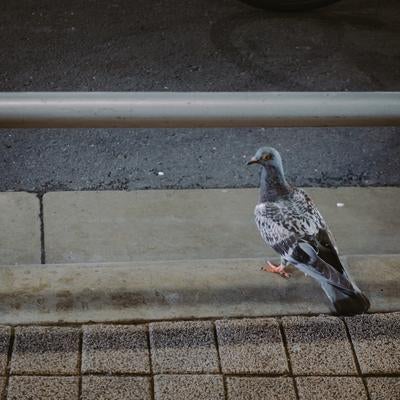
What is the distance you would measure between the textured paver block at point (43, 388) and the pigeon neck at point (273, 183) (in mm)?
1060

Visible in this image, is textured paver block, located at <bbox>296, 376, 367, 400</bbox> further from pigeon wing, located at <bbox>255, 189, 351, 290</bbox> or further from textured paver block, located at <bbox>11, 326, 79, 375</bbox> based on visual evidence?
textured paver block, located at <bbox>11, 326, 79, 375</bbox>

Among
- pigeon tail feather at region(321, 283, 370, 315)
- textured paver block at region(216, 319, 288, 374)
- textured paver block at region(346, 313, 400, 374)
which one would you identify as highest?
pigeon tail feather at region(321, 283, 370, 315)

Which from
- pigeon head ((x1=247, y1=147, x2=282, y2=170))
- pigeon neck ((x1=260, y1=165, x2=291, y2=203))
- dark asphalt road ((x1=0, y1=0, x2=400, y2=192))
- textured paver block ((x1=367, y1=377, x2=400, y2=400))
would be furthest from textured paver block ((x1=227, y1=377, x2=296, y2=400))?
dark asphalt road ((x1=0, y1=0, x2=400, y2=192))

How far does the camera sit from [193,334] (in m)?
3.03

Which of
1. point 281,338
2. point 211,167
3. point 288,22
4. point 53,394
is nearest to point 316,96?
point 281,338

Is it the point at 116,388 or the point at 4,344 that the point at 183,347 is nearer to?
the point at 116,388

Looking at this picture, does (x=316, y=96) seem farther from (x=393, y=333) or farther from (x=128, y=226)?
(x=128, y=226)

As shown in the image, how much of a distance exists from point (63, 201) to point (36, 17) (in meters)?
2.16

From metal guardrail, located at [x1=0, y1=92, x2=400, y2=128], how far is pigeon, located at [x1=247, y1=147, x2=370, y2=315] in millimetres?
533

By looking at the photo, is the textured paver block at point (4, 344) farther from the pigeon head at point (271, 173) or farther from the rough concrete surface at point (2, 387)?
the pigeon head at point (271, 173)

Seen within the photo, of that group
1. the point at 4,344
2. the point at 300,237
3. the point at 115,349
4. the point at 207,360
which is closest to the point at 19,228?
the point at 4,344

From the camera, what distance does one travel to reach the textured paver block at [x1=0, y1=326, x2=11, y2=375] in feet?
9.39

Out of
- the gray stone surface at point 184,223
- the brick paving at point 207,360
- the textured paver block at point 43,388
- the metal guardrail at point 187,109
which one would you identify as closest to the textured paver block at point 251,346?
the brick paving at point 207,360

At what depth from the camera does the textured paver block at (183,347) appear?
2.90 m
